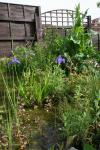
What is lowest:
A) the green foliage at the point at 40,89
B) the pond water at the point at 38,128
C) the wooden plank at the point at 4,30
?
the pond water at the point at 38,128

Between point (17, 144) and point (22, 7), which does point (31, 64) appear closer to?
point (17, 144)

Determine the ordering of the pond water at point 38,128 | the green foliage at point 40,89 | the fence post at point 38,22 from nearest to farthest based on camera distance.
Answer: the pond water at point 38,128, the green foliage at point 40,89, the fence post at point 38,22

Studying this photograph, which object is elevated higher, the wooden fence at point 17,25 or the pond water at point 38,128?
the wooden fence at point 17,25

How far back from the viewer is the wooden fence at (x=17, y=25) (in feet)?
29.7

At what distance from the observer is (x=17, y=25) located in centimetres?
945

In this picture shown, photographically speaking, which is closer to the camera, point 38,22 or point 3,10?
point 3,10

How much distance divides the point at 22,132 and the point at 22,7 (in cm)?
708

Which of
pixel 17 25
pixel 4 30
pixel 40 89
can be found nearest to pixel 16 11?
pixel 17 25

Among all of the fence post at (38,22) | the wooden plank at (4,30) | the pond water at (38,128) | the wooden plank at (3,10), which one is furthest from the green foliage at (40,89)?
the fence post at (38,22)

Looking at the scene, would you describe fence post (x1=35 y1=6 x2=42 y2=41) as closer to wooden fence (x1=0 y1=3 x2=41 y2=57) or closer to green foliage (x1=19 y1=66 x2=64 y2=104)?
wooden fence (x1=0 y1=3 x2=41 y2=57)

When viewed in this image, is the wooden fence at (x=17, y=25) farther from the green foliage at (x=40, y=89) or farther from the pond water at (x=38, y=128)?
the pond water at (x=38, y=128)

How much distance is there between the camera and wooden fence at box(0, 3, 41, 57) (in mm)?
9045

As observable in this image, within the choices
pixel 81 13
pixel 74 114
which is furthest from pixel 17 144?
pixel 81 13

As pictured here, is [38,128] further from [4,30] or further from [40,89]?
[4,30]
